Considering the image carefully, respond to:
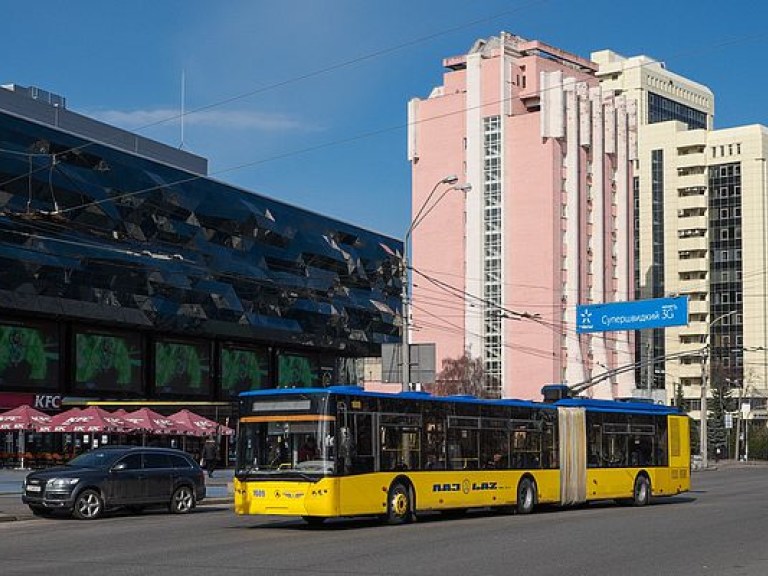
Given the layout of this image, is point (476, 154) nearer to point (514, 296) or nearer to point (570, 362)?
point (514, 296)

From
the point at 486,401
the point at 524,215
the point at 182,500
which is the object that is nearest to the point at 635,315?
the point at 486,401

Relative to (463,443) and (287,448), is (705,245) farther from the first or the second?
(287,448)

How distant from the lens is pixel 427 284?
11450 centimetres

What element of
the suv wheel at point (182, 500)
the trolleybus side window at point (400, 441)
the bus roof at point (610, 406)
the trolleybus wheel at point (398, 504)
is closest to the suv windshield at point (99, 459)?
the suv wheel at point (182, 500)

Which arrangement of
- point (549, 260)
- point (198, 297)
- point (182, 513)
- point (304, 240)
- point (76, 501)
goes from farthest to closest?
point (549, 260) < point (304, 240) < point (198, 297) < point (182, 513) < point (76, 501)

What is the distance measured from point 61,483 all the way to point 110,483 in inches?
42.2

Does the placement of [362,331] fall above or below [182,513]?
above

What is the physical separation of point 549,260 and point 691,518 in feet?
274

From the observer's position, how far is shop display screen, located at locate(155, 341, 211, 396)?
74562 mm

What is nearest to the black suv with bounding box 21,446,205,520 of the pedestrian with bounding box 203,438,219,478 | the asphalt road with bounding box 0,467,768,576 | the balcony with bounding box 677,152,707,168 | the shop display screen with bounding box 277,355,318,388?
the asphalt road with bounding box 0,467,768,576

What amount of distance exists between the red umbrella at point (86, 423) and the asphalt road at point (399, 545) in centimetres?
2321

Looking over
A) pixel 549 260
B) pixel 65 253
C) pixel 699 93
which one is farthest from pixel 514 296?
pixel 699 93

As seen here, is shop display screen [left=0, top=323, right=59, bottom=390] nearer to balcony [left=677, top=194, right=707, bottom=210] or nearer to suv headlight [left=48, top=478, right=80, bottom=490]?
suv headlight [left=48, top=478, right=80, bottom=490]

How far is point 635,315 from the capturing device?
57.6 meters
